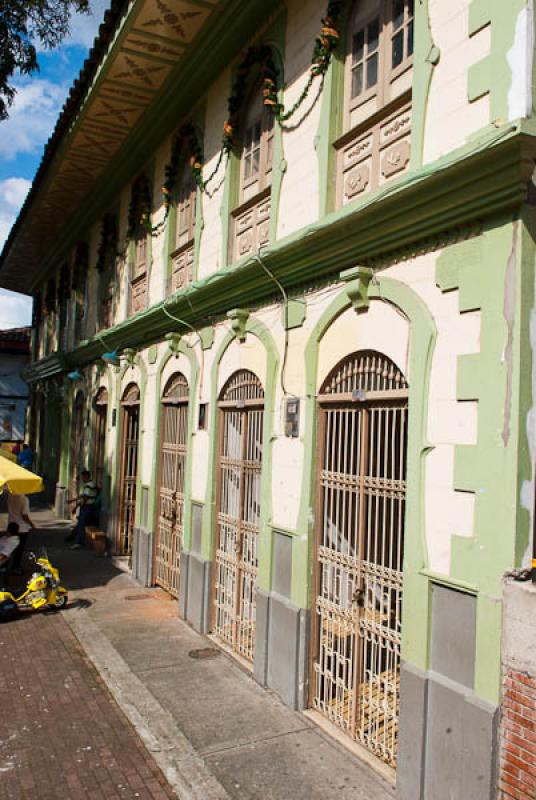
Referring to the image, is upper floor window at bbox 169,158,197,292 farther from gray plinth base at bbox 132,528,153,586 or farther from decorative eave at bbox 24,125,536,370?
gray plinth base at bbox 132,528,153,586

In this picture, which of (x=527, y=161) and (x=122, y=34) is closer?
(x=527, y=161)

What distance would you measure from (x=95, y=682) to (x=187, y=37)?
7974mm

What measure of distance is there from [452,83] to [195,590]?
6.60m

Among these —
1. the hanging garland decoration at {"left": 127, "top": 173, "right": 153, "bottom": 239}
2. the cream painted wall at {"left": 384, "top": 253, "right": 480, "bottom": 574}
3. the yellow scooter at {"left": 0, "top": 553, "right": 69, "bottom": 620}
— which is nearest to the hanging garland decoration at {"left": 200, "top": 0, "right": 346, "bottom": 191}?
the hanging garland decoration at {"left": 127, "top": 173, "right": 153, "bottom": 239}

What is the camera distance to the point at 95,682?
22.3ft

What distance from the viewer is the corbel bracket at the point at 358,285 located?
547 centimetres

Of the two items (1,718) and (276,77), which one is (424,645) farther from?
(276,77)

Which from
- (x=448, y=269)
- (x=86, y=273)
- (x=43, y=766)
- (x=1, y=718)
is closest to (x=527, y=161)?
(x=448, y=269)

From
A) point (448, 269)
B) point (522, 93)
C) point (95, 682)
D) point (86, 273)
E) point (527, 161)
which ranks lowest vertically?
point (95, 682)

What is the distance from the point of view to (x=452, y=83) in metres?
4.67

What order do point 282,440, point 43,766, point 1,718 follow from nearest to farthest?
1. point 43,766
2. point 1,718
3. point 282,440

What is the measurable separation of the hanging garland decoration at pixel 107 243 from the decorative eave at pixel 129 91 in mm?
437

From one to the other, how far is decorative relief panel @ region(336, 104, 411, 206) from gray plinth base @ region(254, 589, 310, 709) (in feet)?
13.0

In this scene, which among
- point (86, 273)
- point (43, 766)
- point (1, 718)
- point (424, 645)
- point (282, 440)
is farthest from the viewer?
point (86, 273)
